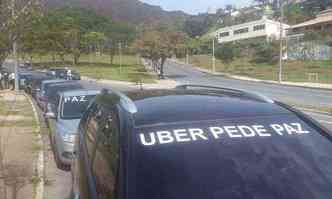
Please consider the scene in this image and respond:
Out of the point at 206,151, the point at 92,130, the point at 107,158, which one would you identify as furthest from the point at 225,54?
the point at 206,151

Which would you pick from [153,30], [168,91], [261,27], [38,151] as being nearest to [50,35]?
[153,30]

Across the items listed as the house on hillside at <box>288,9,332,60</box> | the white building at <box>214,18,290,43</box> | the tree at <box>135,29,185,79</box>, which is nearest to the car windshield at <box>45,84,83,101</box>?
the tree at <box>135,29,185,79</box>

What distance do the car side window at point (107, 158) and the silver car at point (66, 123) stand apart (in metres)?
4.40

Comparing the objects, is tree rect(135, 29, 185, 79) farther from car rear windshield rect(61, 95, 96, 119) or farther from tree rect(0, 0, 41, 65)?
tree rect(0, 0, 41, 65)

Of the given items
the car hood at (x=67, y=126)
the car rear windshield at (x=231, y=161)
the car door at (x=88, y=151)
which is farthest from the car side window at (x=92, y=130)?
the car hood at (x=67, y=126)

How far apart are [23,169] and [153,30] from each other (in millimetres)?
54320

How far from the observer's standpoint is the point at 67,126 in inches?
382

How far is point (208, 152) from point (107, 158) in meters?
0.63

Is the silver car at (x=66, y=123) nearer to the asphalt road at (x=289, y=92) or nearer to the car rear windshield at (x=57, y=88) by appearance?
the car rear windshield at (x=57, y=88)

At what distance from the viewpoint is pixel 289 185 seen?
2842mm

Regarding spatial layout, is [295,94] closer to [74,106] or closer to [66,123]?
[74,106]

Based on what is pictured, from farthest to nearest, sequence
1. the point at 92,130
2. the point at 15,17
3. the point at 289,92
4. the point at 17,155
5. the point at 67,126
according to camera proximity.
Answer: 1. the point at 289,92
2. the point at 17,155
3. the point at 67,126
4. the point at 15,17
5. the point at 92,130

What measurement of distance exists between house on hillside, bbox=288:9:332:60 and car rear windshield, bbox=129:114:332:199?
6488 centimetres

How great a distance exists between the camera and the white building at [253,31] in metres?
98.2
